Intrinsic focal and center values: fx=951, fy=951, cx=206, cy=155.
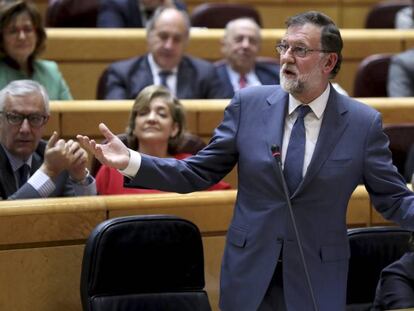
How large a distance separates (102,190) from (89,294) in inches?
16.7

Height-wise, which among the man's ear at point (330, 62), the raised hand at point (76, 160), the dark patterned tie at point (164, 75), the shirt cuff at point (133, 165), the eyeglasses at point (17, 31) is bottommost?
the raised hand at point (76, 160)

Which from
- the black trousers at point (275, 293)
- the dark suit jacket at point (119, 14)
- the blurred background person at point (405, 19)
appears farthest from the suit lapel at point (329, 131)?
the blurred background person at point (405, 19)

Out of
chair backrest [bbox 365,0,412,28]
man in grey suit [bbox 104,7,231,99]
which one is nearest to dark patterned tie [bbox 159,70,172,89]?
man in grey suit [bbox 104,7,231,99]

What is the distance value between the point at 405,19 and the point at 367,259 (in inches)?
66.3

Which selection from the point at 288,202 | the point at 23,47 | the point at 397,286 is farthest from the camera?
the point at 23,47

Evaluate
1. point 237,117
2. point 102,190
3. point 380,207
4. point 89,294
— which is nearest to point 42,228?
point 89,294

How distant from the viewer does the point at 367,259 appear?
1.63 meters

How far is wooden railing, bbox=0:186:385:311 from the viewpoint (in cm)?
157

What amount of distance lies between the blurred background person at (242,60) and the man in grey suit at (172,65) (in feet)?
0.32

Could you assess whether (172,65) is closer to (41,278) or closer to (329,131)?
(41,278)

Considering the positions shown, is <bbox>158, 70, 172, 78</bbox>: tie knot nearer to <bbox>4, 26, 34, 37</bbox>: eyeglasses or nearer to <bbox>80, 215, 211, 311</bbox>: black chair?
<bbox>4, 26, 34, 37</bbox>: eyeglasses

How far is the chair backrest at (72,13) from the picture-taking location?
2.90 metres

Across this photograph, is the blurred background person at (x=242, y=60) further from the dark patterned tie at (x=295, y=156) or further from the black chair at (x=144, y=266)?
the dark patterned tie at (x=295, y=156)

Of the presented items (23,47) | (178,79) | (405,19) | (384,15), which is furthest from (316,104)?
(384,15)
